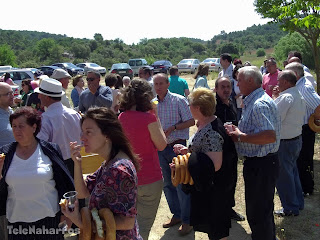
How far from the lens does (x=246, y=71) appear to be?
3.47 meters

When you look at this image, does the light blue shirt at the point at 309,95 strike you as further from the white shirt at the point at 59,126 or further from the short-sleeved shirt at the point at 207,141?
the white shirt at the point at 59,126

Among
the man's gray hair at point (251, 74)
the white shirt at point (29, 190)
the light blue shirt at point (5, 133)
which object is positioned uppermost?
the man's gray hair at point (251, 74)

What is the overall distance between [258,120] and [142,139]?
1145mm

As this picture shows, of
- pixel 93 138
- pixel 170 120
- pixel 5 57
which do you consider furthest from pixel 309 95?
pixel 5 57

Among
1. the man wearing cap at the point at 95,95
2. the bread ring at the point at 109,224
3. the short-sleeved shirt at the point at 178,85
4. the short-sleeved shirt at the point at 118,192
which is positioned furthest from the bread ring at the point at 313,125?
the bread ring at the point at 109,224

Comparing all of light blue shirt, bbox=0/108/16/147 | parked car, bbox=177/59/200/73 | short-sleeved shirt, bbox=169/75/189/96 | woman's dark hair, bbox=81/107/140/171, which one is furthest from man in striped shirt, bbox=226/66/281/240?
parked car, bbox=177/59/200/73

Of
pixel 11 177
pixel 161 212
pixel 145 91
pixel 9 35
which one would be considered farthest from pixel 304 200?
pixel 9 35

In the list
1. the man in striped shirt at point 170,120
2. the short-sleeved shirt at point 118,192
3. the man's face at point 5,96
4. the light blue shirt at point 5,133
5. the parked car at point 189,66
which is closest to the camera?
the short-sleeved shirt at point 118,192

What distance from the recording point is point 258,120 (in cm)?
331

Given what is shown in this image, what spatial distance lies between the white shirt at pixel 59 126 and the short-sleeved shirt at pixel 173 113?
120cm

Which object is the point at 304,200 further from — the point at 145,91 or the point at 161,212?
the point at 145,91

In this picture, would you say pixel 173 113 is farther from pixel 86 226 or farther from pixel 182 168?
pixel 86 226

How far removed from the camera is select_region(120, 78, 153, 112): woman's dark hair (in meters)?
3.31

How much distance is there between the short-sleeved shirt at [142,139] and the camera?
327cm
